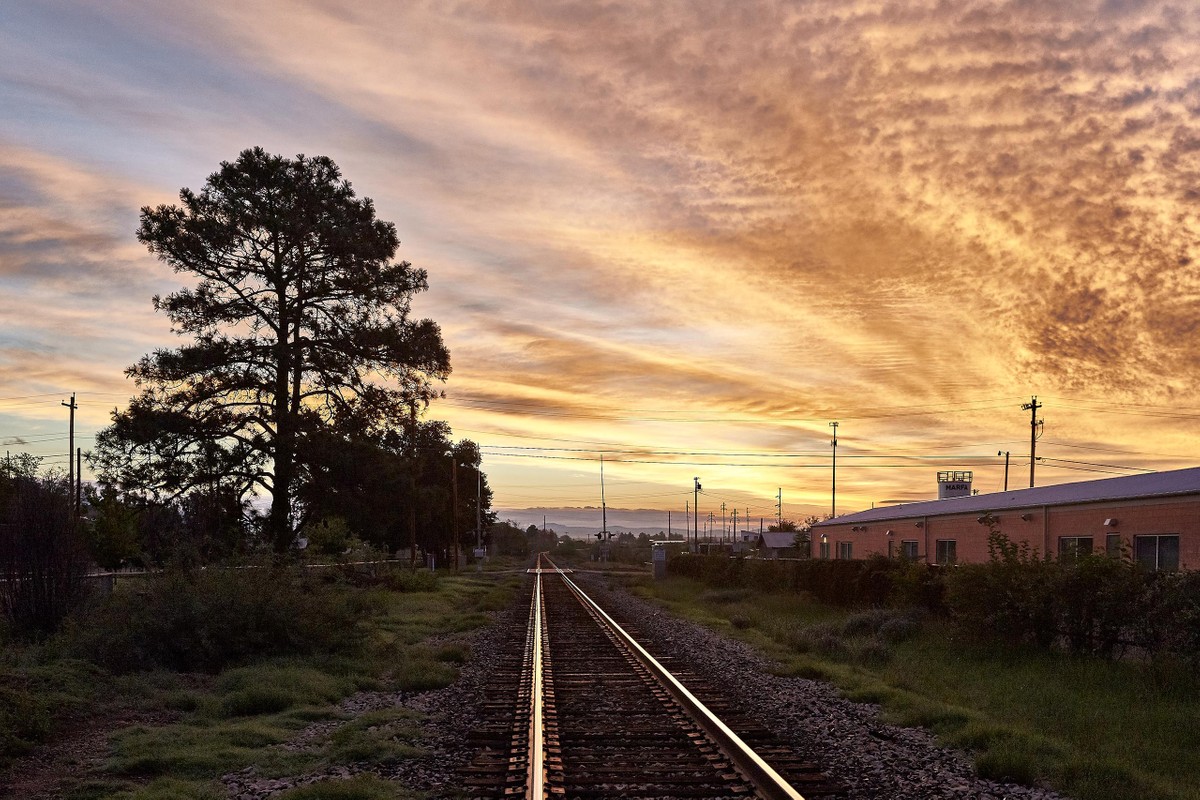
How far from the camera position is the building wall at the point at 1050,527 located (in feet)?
76.8

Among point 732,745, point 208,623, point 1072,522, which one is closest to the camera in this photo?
point 732,745

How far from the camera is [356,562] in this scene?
3005 cm

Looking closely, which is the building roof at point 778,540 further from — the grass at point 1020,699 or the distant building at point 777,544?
the grass at point 1020,699

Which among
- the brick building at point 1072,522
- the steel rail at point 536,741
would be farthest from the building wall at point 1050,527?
the steel rail at point 536,741

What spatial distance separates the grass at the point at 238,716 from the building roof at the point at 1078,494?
1836cm

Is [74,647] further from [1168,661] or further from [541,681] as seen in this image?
[1168,661]

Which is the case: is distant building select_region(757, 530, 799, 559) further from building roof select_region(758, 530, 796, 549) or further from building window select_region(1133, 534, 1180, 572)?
building window select_region(1133, 534, 1180, 572)

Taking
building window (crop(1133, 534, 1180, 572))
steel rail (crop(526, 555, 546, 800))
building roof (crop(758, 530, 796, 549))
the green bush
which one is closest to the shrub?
the green bush

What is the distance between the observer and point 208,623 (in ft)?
49.1

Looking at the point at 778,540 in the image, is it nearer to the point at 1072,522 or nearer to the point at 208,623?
the point at 1072,522

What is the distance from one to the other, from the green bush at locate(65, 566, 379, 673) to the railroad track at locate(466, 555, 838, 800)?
12.2 ft

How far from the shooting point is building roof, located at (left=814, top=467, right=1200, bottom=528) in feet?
82.2

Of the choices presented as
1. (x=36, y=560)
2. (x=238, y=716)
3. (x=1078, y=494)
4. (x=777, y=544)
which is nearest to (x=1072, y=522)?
(x=1078, y=494)

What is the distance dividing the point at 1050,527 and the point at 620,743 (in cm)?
2495
